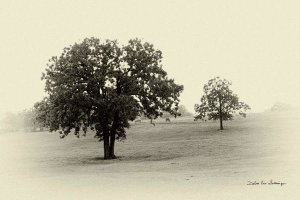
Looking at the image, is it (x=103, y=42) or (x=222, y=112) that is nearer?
(x=103, y=42)

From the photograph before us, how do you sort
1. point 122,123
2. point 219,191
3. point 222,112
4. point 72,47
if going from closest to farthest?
point 219,191 < point 72,47 < point 122,123 < point 222,112

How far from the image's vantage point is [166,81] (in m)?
53.1

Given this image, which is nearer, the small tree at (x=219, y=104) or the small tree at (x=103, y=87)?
the small tree at (x=103, y=87)

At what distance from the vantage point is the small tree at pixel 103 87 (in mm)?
49562

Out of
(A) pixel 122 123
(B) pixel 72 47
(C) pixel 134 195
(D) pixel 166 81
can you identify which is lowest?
(C) pixel 134 195

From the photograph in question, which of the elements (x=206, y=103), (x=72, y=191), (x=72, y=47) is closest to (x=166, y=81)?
(x=72, y=47)

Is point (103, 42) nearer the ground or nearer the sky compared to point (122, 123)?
nearer the sky

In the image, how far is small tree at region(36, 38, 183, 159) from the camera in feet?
163

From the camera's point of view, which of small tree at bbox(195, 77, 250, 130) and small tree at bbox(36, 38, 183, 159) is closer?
small tree at bbox(36, 38, 183, 159)

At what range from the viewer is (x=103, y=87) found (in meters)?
51.2

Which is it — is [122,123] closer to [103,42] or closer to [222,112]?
[103,42]

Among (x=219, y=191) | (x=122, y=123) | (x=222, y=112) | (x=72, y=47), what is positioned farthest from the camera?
(x=222, y=112)

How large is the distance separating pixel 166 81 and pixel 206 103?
137 ft

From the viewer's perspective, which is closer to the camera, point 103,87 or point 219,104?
point 103,87
